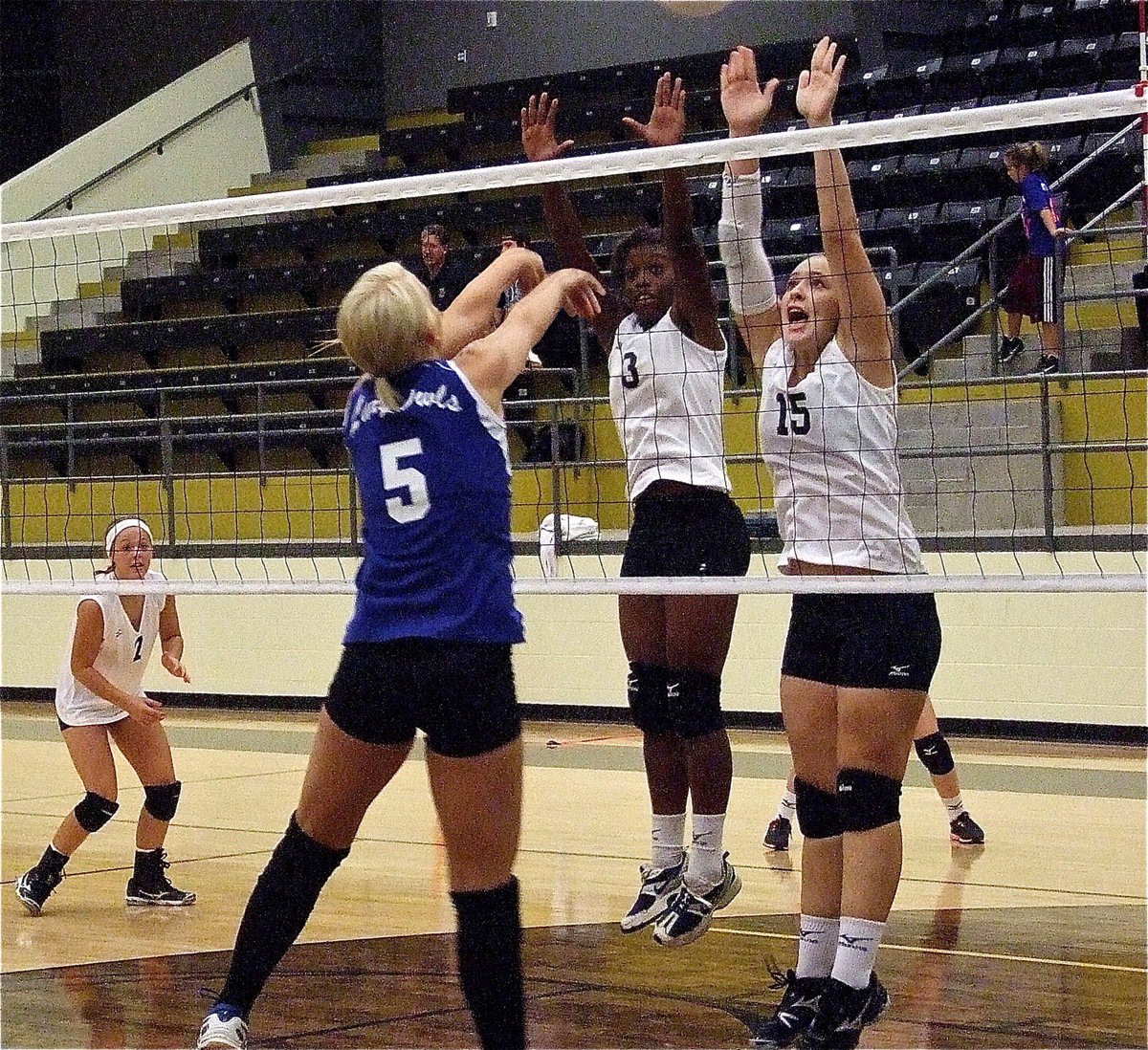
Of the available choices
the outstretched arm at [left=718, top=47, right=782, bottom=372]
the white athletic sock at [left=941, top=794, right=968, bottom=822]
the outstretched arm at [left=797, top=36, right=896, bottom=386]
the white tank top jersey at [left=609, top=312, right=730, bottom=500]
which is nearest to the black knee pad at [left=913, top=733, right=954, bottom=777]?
the white athletic sock at [left=941, top=794, right=968, bottom=822]

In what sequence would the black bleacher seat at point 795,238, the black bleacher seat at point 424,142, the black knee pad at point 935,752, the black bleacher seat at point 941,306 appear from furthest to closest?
the black bleacher seat at point 424,142 → the black bleacher seat at point 795,238 → the black bleacher seat at point 941,306 → the black knee pad at point 935,752

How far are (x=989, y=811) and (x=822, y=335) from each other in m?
4.20

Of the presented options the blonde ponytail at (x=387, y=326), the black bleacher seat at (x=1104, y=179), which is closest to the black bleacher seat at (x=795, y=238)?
the black bleacher seat at (x=1104, y=179)

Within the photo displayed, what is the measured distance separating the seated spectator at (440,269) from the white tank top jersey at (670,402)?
18.0 ft

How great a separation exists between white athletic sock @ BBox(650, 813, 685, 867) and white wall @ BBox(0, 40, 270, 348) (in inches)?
470

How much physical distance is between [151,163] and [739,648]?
903cm

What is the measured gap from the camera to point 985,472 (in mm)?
9766

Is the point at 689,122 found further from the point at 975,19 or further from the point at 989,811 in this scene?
the point at 989,811

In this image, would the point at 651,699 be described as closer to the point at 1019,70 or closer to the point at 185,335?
the point at 1019,70

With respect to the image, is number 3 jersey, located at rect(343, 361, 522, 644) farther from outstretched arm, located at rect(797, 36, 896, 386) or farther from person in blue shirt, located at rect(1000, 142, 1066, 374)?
person in blue shirt, located at rect(1000, 142, 1066, 374)

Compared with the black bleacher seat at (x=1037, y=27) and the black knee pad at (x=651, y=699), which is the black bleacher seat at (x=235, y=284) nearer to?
the black bleacher seat at (x=1037, y=27)

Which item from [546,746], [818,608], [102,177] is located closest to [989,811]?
[546,746]

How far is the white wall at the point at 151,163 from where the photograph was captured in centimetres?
1608

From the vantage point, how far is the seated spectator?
1051cm
